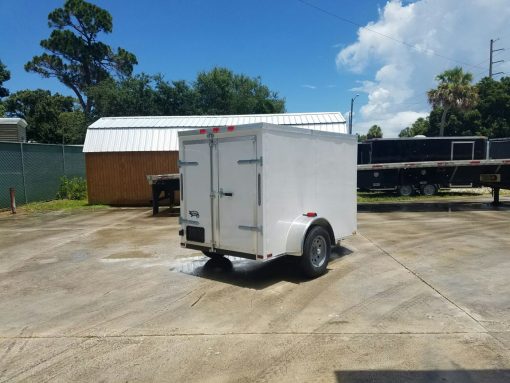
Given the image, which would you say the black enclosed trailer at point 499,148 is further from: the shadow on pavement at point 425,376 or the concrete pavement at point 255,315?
the shadow on pavement at point 425,376

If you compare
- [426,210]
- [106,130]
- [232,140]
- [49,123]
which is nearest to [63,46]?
[49,123]

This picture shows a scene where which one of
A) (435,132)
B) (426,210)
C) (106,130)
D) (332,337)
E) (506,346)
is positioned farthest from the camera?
(435,132)

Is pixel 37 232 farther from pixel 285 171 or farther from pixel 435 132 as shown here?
pixel 435 132

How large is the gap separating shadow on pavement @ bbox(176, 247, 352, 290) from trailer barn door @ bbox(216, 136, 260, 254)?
0.56 meters

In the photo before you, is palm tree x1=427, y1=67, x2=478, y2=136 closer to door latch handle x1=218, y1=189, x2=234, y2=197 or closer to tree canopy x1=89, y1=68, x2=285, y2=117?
tree canopy x1=89, y1=68, x2=285, y2=117

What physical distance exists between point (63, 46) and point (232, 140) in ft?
169

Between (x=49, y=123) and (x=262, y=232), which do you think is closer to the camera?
(x=262, y=232)

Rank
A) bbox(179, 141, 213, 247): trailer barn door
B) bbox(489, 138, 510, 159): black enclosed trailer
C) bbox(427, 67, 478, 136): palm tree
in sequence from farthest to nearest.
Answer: bbox(427, 67, 478, 136): palm tree
bbox(489, 138, 510, 159): black enclosed trailer
bbox(179, 141, 213, 247): trailer barn door

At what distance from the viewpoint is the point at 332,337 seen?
14.8ft

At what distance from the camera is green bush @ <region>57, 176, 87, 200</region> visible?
2092 cm

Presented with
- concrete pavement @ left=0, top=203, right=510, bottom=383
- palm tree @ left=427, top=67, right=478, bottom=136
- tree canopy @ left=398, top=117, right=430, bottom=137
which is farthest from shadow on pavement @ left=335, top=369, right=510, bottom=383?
tree canopy @ left=398, top=117, right=430, bottom=137

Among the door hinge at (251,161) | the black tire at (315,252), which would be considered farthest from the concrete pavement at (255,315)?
the door hinge at (251,161)

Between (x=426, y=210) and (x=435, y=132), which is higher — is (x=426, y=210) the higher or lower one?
the lower one

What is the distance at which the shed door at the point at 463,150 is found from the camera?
2202 centimetres
